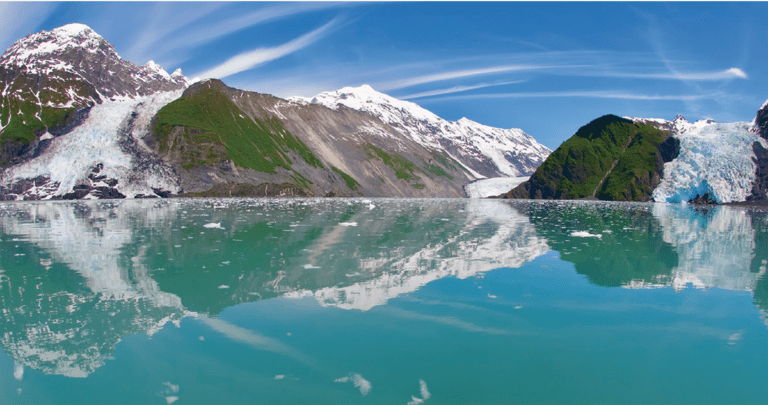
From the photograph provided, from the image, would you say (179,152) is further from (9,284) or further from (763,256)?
(763,256)

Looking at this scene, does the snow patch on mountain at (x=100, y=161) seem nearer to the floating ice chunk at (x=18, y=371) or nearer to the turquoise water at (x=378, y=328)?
the turquoise water at (x=378, y=328)

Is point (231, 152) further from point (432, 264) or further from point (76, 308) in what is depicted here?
point (76, 308)

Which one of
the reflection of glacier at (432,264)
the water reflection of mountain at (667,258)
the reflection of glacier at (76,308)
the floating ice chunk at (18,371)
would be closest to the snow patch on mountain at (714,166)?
the water reflection of mountain at (667,258)

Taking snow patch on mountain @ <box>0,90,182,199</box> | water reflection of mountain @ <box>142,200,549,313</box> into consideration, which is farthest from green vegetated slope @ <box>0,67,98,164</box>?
water reflection of mountain @ <box>142,200,549,313</box>

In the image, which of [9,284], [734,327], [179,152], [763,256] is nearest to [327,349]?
[734,327]

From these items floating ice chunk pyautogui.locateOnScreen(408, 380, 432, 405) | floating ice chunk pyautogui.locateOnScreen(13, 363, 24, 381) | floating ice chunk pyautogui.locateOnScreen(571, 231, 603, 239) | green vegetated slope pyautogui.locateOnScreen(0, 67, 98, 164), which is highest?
green vegetated slope pyautogui.locateOnScreen(0, 67, 98, 164)

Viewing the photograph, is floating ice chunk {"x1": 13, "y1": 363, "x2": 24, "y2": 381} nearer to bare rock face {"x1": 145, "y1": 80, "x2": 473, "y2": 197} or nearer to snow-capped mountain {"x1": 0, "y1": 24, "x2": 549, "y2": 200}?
bare rock face {"x1": 145, "y1": 80, "x2": 473, "y2": 197}

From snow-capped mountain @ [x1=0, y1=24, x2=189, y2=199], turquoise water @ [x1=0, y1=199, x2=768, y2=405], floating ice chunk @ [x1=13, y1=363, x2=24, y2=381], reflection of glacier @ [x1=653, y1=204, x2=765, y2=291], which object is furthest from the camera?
snow-capped mountain @ [x1=0, y1=24, x2=189, y2=199]
